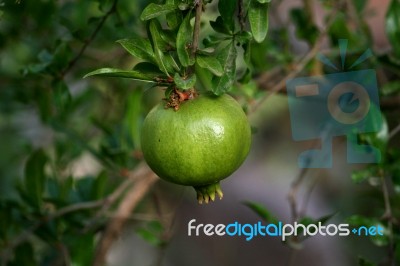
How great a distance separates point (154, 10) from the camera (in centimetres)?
75

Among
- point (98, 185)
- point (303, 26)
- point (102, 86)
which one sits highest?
point (303, 26)

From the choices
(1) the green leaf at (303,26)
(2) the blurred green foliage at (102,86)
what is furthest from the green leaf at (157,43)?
(1) the green leaf at (303,26)

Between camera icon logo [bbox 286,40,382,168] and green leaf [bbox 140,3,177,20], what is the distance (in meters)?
0.63

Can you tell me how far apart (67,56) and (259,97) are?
0.47 metres

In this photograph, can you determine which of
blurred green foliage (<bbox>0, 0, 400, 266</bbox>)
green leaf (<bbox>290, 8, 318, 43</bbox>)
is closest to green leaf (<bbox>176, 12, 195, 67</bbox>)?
blurred green foliage (<bbox>0, 0, 400, 266</bbox>)

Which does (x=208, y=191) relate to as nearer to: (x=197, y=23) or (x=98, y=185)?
(x=197, y=23)

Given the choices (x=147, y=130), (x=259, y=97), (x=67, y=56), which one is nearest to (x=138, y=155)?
(x=259, y=97)

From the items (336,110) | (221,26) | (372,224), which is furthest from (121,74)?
(336,110)

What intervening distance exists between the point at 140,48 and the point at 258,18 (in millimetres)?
165

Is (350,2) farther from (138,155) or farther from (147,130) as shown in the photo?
(147,130)

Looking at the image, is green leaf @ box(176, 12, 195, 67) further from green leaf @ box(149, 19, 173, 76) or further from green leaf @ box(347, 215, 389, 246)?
green leaf @ box(347, 215, 389, 246)

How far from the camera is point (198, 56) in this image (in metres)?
0.80

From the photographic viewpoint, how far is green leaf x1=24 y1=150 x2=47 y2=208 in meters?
1.47

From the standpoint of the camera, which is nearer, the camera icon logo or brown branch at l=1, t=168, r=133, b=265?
the camera icon logo
